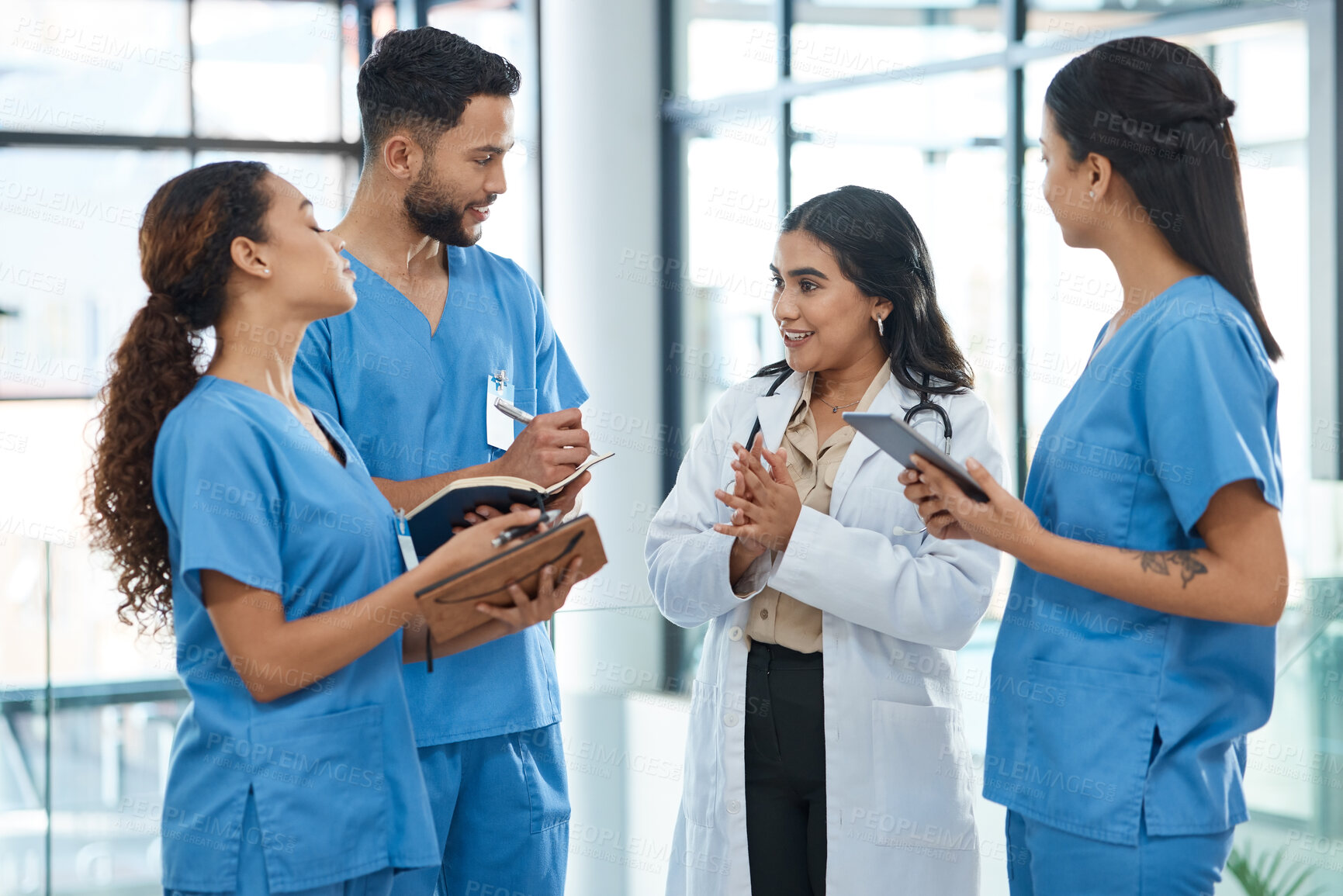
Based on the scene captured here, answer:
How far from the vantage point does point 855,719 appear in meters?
1.75

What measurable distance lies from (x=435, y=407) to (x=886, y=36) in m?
3.48

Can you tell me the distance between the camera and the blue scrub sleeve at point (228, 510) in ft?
4.45

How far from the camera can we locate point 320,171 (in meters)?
A: 6.52

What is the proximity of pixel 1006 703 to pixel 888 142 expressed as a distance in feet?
11.6

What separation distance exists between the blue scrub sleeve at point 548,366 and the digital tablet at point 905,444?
0.70 meters

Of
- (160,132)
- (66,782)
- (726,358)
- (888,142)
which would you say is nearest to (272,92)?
(160,132)

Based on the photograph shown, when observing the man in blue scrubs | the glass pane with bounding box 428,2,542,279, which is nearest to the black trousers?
the man in blue scrubs

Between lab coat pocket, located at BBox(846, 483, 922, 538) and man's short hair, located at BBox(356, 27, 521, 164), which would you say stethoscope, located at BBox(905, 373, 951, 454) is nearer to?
lab coat pocket, located at BBox(846, 483, 922, 538)

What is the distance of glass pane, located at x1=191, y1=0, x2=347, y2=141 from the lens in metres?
6.31

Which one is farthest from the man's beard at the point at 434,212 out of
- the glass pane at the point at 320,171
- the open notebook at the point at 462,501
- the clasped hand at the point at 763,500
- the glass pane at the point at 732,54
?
the glass pane at the point at 320,171

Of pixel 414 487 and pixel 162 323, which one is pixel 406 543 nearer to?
pixel 414 487

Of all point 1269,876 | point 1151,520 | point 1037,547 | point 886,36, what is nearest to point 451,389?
point 1037,547

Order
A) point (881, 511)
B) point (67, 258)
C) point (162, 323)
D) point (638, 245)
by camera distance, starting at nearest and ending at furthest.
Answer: point (162, 323)
point (881, 511)
point (638, 245)
point (67, 258)

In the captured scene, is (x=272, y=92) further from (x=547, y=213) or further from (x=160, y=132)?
(x=547, y=213)
